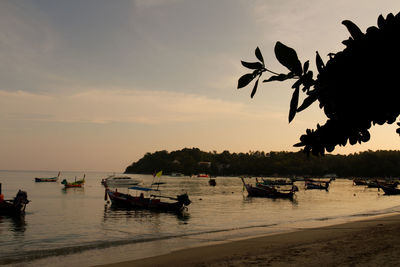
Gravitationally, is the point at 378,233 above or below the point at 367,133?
below

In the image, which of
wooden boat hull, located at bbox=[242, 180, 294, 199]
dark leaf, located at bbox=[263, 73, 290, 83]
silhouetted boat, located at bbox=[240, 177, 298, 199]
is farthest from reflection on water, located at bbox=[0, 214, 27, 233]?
wooden boat hull, located at bbox=[242, 180, 294, 199]

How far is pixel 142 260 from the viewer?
16109 millimetres

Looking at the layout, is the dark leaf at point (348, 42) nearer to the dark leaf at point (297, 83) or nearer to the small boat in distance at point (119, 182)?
the dark leaf at point (297, 83)

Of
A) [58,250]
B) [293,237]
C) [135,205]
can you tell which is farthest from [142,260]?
[135,205]

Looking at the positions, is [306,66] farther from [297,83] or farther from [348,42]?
[348,42]

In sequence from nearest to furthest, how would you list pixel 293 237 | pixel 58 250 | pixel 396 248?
pixel 396 248
pixel 58 250
pixel 293 237

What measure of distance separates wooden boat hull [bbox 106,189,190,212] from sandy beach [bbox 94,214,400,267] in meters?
17.8

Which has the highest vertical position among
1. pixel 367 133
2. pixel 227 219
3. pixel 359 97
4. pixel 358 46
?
pixel 358 46

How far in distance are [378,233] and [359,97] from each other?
2139 centimetres

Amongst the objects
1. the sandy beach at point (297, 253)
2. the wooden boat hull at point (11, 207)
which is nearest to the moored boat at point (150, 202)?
the wooden boat hull at point (11, 207)

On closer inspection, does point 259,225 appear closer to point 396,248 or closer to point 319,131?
point 396,248

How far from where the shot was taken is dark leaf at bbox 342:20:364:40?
1944mm

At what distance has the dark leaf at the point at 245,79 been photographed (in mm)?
2148

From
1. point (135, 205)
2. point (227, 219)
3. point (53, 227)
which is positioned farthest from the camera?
point (135, 205)
